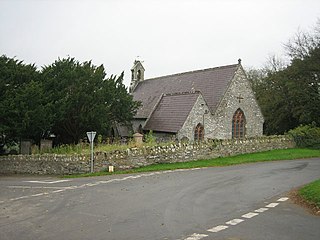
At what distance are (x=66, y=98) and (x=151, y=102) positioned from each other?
43.6ft

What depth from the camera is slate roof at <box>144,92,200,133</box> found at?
29438 mm

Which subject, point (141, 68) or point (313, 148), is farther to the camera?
point (141, 68)

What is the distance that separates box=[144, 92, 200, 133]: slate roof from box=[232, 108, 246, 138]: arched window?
5359mm

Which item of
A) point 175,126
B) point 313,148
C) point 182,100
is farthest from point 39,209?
point 313,148

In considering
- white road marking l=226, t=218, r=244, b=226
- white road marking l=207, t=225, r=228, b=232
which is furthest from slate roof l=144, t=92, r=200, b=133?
white road marking l=207, t=225, r=228, b=232

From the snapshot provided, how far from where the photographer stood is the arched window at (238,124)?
109 ft

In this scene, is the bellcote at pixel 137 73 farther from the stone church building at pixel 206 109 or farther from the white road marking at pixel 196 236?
the white road marking at pixel 196 236

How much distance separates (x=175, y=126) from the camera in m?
29.1

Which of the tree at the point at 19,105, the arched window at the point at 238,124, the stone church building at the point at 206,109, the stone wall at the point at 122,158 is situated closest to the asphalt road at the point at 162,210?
the stone wall at the point at 122,158

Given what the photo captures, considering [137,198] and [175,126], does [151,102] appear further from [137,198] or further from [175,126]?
[137,198]

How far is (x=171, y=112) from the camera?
31562mm

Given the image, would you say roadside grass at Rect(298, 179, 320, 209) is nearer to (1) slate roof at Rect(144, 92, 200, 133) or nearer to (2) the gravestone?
(1) slate roof at Rect(144, 92, 200, 133)

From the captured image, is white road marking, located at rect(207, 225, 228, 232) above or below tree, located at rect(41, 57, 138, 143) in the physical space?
below

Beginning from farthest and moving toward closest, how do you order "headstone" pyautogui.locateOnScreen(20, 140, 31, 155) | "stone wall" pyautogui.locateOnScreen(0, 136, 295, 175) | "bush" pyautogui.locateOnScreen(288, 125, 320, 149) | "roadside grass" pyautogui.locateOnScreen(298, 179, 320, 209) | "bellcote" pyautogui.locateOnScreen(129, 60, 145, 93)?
"bellcote" pyautogui.locateOnScreen(129, 60, 145, 93), "bush" pyautogui.locateOnScreen(288, 125, 320, 149), "headstone" pyautogui.locateOnScreen(20, 140, 31, 155), "stone wall" pyautogui.locateOnScreen(0, 136, 295, 175), "roadside grass" pyautogui.locateOnScreen(298, 179, 320, 209)
